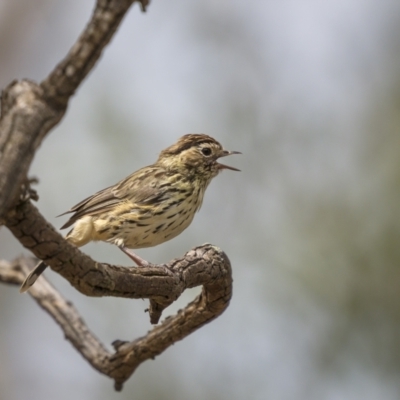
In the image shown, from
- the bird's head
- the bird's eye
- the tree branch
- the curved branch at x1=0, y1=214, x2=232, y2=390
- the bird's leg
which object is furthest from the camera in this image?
the bird's eye

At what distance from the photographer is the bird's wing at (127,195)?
677 centimetres

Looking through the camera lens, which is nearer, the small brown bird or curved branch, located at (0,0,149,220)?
curved branch, located at (0,0,149,220)

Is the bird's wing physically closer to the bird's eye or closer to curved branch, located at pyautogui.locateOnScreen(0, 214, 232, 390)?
the bird's eye

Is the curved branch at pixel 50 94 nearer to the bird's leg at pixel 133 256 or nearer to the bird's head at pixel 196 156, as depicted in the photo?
the bird's leg at pixel 133 256

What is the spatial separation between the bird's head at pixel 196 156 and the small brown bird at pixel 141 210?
0.06ft

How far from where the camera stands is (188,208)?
6871 millimetres

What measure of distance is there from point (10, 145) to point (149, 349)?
12.2ft

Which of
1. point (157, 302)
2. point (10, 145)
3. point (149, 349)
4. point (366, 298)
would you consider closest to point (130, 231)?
point (149, 349)

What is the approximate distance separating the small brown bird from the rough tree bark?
80 centimetres

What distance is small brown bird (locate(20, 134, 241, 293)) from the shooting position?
6.65 m

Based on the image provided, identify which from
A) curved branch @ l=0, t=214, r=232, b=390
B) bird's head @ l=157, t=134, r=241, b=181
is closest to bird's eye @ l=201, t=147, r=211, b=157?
bird's head @ l=157, t=134, r=241, b=181

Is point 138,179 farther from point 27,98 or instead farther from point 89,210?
point 27,98

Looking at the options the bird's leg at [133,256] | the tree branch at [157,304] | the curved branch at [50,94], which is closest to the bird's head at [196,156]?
the bird's leg at [133,256]

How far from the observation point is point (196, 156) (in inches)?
291
